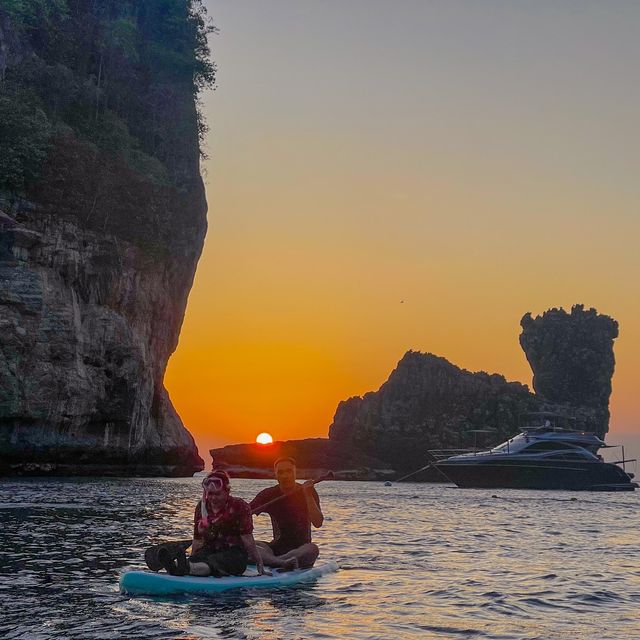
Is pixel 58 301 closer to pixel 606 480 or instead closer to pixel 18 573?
pixel 18 573

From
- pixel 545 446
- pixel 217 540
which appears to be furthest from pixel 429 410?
pixel 217 540

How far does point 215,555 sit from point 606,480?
67.7 meters

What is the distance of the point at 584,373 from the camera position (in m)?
125

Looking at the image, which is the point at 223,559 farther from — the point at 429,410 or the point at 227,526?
the point at 429,410

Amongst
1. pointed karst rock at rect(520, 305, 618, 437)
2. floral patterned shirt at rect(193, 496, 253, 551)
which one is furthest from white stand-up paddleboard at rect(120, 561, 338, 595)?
pointed karst rock at rect(520, 305, 618, 437)

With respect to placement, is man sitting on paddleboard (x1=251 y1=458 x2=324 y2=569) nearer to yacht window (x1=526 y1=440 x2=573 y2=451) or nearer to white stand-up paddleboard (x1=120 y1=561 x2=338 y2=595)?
white stand-up paddleboard (x1=120 y1=561 x2=338 y2=595)

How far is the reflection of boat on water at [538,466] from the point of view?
69688 mm

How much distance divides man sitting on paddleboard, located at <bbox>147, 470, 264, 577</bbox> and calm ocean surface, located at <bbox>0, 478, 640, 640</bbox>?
0.52 meters

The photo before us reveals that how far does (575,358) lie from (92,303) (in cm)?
8808

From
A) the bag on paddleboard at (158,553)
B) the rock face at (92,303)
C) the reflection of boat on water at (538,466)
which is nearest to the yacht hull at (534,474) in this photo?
the reflection of boat on water at (538,466)

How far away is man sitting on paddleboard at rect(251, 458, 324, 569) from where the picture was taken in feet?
44.6

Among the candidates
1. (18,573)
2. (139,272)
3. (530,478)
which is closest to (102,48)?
(139,272)

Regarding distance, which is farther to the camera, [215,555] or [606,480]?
[606,480]

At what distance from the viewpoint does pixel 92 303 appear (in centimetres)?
5906
